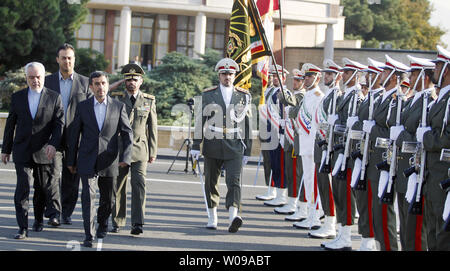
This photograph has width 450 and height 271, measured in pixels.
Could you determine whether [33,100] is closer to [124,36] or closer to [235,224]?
[235,224]

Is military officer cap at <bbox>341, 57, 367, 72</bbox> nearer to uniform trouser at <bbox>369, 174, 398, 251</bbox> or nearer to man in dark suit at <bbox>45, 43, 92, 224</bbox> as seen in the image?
uniform trouser at <bbox>369, 174, 398, 251</bbox>

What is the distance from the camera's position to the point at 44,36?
28.7 meters

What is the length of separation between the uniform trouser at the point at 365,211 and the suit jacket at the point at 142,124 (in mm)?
2817

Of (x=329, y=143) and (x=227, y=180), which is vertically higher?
(x=329, y=143)

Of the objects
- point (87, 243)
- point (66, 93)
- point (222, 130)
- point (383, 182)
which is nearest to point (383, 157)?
point (383, 182)

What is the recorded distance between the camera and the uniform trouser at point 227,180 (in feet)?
35.7

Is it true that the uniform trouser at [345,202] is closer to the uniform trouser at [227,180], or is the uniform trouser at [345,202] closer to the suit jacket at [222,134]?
the uniform trouser at [227,180]

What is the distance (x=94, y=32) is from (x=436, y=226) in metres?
39.0

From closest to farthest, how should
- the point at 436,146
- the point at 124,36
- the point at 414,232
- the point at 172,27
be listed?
1. the point at 436,146
2. the point at 414,232
3. the point at 124,36
4. the point at 172,27

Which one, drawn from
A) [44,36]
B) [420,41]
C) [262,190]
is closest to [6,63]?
[44,36]

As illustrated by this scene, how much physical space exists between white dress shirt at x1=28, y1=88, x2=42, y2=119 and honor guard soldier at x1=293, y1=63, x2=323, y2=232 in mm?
3881

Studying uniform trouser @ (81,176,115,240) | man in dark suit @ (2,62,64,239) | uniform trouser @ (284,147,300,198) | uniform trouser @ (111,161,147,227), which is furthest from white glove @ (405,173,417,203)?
uniform trouser @ (284,147,300,198)

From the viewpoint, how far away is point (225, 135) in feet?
36.0

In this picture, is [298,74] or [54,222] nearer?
[54,222]
